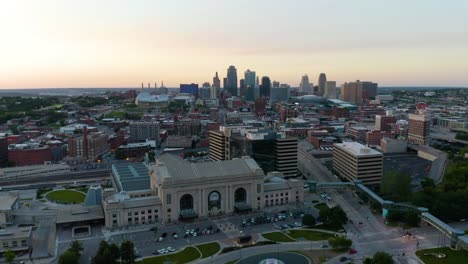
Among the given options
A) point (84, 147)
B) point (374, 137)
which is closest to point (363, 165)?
point (374, 137)

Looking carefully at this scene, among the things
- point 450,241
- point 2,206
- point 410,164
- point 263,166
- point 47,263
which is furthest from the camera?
point 410,164

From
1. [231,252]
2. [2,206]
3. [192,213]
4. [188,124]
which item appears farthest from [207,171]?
[188,124]

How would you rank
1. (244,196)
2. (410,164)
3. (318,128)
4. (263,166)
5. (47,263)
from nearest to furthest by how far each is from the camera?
(47,263) → (244,196) → (263,166) → (410,164) → (318,128)

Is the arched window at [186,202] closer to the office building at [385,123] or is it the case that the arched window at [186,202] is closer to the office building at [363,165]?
the office building at [363,165]

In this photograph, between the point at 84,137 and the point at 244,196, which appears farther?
the point at 84,137

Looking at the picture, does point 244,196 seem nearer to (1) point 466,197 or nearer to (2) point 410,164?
(1) point 466,197

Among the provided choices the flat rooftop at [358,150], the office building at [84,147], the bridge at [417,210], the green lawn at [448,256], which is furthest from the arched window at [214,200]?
the office building at [84,147]
